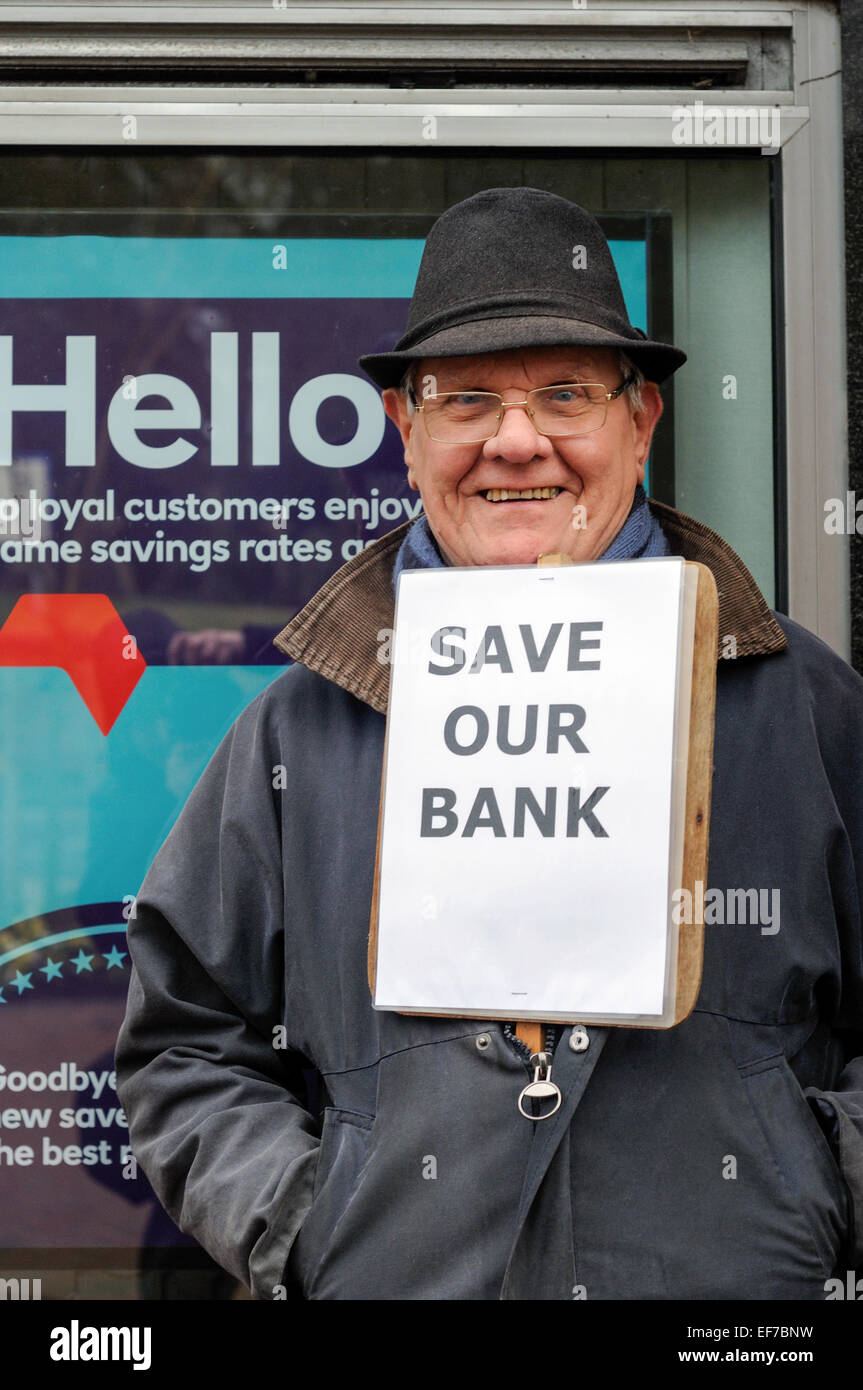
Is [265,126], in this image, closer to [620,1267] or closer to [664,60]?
[664,60]

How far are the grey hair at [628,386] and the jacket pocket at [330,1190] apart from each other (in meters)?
1.06

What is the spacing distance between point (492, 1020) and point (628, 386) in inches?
37.3

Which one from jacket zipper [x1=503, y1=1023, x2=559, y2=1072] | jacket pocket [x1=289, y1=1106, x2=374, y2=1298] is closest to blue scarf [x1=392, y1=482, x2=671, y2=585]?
jacket zipper [x1=503, y1=1023, x2=559, y2=1072]

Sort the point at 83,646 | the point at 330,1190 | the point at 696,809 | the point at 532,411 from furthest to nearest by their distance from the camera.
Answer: the point at 83,646
the point at 532,411
the point at 330,1190
the point at 696,809

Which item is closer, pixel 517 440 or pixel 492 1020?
pixel 492 1020

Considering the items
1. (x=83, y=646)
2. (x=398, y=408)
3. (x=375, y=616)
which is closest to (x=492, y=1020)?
(x=375, y=616)

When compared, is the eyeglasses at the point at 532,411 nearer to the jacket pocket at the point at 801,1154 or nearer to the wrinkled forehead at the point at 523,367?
the wrinkled forehead at the point at 523,367

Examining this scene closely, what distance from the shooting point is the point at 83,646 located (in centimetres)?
291

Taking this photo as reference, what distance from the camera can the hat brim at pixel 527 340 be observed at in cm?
196

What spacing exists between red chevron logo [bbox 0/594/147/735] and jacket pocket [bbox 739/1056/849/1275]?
157cm

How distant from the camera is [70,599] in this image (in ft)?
9.55

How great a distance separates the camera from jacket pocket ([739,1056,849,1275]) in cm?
181

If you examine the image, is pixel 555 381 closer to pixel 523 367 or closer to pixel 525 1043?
pixel 523 367
